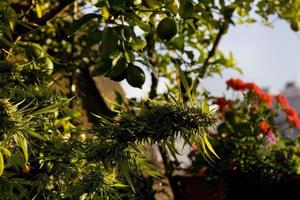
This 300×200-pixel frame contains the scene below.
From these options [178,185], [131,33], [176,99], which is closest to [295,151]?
[178,185]

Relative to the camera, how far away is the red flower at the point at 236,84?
2.57m

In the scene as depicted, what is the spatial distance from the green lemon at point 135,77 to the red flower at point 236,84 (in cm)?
137

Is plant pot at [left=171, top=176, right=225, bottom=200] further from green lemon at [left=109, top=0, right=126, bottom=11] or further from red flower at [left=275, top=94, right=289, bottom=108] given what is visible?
green lemon at [left=109, top=0, right=126, bottom=11]

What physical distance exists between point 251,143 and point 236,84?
1.30ft

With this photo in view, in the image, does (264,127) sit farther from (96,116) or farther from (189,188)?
(96,116)

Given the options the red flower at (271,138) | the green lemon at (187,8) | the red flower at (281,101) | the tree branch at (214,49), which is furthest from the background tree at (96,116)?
the red flower at (281,101)

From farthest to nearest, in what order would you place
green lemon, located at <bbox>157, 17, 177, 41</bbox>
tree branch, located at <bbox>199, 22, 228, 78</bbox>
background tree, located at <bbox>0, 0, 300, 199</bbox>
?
tree branch, located at <bbox>199, 22, 228, 78</bbox> < green lemon, located at <bbox>157, 17, 177, 41</bbox> < background tree, located at <bbox>0, 0, 300, 199</bbox>

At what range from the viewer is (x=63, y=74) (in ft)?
7.36

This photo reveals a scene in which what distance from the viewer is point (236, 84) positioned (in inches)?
102

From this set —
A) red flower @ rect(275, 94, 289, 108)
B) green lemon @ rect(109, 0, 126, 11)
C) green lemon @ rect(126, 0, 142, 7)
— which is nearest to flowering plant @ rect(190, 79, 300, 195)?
red flower @ rect(275, 94, 289, 108)

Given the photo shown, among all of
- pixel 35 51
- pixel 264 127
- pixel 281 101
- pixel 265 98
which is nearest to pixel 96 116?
pixel 35 51

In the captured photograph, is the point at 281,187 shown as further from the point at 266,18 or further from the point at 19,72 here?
the point at 19,72

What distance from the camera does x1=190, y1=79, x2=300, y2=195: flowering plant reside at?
218 cm

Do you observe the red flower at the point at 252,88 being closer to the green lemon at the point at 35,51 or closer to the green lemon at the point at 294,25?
the green lemon at the point at 294,25
